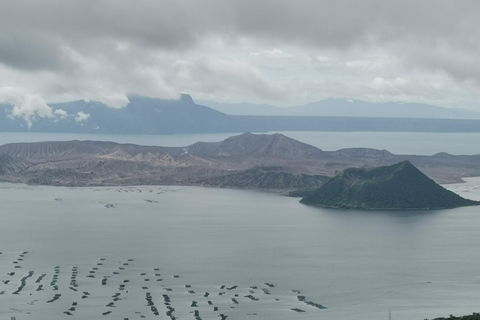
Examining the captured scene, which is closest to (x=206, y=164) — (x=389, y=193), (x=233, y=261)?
(x=389, y=193)

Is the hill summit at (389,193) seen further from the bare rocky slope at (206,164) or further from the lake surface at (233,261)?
the bare rocky slope at (206,164)

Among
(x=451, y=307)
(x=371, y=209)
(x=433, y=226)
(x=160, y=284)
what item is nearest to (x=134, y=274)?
(x=160, y=284)

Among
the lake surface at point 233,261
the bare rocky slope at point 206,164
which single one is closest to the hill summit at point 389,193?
the lake surface at point 233,261

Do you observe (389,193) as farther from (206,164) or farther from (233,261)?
(206,164)

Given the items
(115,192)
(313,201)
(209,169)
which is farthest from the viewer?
(209,169)

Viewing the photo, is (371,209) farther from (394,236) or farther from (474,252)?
(474,252)
